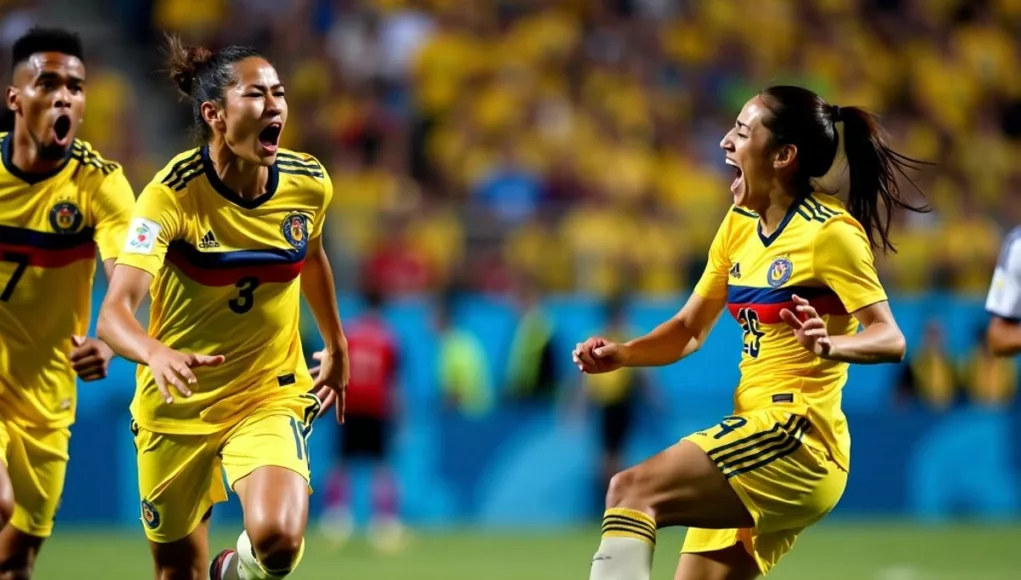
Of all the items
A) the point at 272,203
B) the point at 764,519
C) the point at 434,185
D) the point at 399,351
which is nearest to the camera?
the point at 764,519

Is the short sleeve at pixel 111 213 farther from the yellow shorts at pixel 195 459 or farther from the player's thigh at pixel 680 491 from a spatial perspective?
the player's thigh at pixel 680 491

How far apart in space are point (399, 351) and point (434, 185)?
2.78 metres

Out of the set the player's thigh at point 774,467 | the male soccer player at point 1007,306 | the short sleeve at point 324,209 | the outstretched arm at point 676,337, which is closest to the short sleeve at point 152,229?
the short sleeve at point 324,209

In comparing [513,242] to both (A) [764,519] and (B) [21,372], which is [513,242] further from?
(A) [764,519]

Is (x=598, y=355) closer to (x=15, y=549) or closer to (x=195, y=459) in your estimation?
(x=195, y=459)

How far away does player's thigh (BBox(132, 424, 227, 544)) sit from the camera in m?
6.24

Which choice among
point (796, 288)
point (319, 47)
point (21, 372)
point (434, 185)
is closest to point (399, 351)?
point (434, 185)

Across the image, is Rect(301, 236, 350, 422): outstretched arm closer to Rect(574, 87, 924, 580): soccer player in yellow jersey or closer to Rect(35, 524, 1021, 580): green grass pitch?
Rect(574, 87, 924, 580): soccer player in yellow jersey

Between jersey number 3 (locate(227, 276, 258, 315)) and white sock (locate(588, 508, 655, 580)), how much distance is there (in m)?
1.72

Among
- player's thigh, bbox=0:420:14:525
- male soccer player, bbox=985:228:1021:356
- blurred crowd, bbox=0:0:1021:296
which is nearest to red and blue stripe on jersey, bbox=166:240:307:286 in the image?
player's thigh, bbox=0:420:14:525

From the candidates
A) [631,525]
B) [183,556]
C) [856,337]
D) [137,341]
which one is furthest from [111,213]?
[856,337]

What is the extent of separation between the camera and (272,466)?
19.6ft

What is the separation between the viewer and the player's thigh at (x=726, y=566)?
6.10 m

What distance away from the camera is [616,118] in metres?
17.5
